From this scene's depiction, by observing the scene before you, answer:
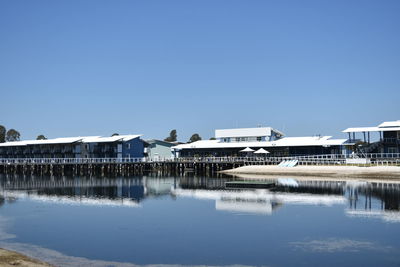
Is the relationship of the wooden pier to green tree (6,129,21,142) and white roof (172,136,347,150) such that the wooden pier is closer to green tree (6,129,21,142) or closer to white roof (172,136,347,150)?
white roof (172,136,347,150)

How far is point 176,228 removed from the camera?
25.8 metres

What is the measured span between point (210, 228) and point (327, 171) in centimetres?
3839

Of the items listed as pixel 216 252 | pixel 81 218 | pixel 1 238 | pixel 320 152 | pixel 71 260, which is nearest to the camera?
pixel 71 260

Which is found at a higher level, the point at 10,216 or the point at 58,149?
the point at 58,149

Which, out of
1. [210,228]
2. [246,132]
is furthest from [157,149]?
[210,228]

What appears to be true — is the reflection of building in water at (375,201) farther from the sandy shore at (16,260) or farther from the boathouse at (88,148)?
the boathouse at (88,148)

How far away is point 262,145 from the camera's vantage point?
249 feet

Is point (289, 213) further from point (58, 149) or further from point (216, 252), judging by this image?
point (58, 149)

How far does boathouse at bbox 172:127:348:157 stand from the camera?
70.4m

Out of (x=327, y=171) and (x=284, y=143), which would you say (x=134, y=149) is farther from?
(x=327, y=171)

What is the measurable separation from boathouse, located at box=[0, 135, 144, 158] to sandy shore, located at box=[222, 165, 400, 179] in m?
21.5

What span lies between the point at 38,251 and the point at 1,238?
13.0 feet

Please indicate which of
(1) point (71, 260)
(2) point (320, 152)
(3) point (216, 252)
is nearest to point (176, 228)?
(3) point (216, 252)

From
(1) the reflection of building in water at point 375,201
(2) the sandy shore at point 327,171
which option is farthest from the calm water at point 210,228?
(2) the sandy shore at point 327,171
